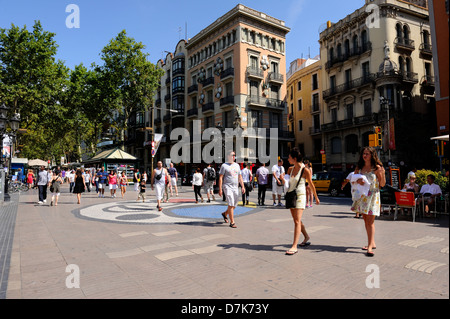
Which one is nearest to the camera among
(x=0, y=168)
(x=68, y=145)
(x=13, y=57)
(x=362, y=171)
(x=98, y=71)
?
(x=362, y=171)

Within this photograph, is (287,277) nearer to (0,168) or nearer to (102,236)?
(102,236)

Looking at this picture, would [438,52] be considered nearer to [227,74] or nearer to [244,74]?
[244,74]

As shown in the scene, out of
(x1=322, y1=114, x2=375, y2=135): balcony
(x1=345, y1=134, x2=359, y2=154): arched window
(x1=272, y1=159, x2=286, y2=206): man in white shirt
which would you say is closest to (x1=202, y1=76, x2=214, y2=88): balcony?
(x1=322, y1=114, x2=375, y2=135): balcony

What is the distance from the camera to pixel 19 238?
6336 mm

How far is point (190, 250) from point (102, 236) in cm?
238

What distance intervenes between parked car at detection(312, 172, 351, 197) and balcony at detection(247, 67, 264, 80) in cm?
1670

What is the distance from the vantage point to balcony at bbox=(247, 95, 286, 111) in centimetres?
3415

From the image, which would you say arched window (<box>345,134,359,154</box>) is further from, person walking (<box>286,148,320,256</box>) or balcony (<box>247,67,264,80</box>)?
person walking (<box>286,148,320,256</box>)

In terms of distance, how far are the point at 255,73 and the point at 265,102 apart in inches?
138

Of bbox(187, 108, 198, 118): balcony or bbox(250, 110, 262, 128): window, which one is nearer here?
bbox(250, 110, 262, 128): window

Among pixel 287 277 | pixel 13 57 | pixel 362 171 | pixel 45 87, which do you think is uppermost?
pixel 13 57

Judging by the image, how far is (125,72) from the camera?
120 ft

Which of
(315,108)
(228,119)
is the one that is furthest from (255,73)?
(315,108)
